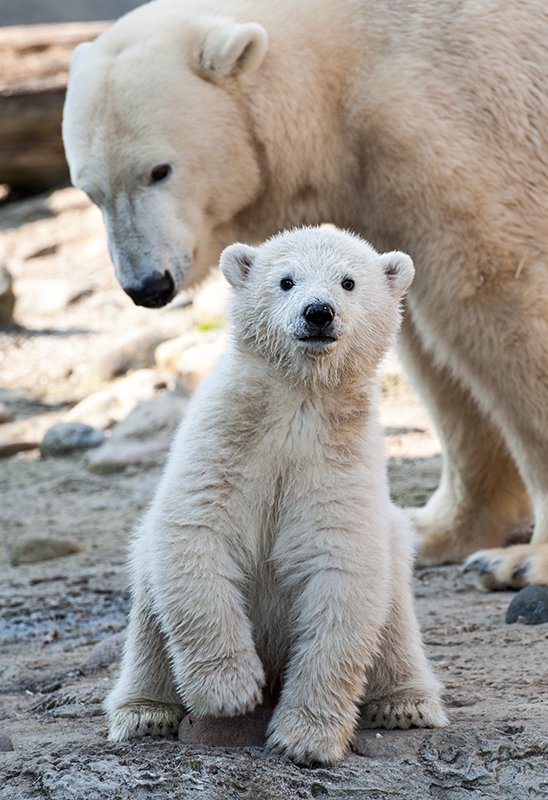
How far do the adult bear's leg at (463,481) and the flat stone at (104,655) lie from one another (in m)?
1.56

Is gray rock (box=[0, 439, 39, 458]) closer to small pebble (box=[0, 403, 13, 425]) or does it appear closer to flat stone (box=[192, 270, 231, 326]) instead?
small pebble (box=[0, 403, 13, 425])

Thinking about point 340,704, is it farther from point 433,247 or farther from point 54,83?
point 54,83

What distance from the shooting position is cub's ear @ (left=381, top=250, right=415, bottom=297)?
2.02 metres

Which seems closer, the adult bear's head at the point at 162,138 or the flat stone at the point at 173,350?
the adult bear's head at the point at 162,138

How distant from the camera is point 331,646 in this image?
1.80 m

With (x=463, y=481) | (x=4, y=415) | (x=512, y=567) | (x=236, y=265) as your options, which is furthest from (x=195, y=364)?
(x=236, y=265)

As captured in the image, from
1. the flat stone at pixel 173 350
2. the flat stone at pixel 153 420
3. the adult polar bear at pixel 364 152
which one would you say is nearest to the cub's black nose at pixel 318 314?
the adult polar bear at pixel 364 152

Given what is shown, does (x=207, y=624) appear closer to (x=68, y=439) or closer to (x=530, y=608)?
(x=530, y=608)

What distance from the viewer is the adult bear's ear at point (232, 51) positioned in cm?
322

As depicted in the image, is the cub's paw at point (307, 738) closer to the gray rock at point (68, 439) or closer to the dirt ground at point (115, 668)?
the dirt ground at point (115, 668)

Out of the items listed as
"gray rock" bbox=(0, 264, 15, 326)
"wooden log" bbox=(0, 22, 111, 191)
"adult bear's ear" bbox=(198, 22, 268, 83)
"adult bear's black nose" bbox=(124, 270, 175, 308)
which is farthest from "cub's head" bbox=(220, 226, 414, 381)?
"wooden log" bbox=(0, 22, 111, 191)

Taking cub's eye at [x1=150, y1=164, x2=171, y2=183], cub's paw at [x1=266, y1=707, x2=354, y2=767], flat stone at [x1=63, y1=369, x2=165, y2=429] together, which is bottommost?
flat stone at [x1=63, y1=369, x2=165, y2=429]

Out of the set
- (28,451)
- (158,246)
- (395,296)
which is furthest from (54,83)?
(395,296)

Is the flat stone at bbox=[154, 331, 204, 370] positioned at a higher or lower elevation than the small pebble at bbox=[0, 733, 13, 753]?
lower
